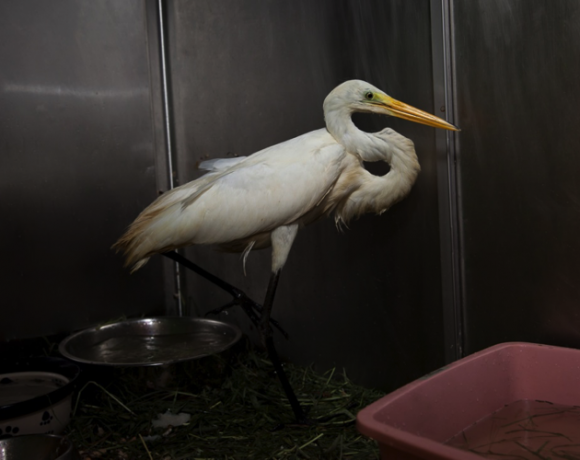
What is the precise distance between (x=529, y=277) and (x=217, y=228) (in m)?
0.85

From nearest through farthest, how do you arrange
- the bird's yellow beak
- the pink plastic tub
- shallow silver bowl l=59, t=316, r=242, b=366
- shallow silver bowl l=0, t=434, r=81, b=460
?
the pink plastic tub, shallow silver bowl l=0, t=434, r=81, b=460, the bird's yellow beak, shallow silver bowl l=59, t=316, r=242, b=366

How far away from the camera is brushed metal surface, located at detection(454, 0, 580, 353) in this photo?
141cm

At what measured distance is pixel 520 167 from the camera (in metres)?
1.51

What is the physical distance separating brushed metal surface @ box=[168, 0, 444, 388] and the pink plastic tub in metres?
0.36

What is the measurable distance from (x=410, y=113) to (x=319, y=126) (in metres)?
0.54

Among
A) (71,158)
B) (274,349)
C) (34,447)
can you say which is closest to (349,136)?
(274,349)

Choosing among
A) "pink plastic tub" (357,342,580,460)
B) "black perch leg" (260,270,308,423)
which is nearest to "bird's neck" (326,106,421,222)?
"black perch leg" (260,270,308,423)

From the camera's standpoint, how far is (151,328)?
7.63ft

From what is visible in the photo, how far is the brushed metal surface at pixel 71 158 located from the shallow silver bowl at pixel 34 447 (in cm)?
96

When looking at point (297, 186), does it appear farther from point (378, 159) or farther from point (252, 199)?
point (378, 159)

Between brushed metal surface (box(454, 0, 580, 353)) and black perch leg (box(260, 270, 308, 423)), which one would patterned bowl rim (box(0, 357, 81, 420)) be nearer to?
black perch leg (box(260, 270, 308, 423))

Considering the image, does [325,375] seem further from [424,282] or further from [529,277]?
[529,277]

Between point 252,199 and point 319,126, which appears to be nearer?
point 252,199

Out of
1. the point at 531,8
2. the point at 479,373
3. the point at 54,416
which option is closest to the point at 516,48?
the point at 531,8
